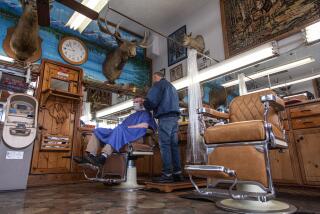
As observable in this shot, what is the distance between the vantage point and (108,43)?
581cm

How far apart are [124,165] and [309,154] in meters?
2.16

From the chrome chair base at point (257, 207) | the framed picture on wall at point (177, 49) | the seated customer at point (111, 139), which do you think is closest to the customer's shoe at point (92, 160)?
the seated customer at point (111, 139)

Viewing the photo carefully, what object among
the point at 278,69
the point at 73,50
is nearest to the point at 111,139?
the point at 278,69

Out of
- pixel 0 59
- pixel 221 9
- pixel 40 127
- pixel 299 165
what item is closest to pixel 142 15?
pixel 221 9

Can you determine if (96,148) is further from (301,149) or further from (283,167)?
(301,149)

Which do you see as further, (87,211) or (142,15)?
(142,15)

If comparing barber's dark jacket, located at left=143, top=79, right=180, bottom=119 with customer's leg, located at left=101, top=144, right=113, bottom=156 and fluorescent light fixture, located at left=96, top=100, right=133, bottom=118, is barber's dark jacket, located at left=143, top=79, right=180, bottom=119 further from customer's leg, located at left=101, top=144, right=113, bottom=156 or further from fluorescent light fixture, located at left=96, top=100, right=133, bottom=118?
fluorescent light fixture, located at left=96, top=100, right=133, bottom=118

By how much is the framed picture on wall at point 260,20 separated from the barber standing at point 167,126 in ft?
8.07

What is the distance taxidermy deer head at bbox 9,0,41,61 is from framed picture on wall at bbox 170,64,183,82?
3.31m

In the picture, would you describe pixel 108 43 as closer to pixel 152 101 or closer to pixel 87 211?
pixel 152 101

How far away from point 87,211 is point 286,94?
342cm

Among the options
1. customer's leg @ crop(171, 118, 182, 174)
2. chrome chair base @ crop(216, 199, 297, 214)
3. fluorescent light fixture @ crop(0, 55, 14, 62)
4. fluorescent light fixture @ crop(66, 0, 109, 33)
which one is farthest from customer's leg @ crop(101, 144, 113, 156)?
fluorescent light fixture @ crop(0, 55, 14, 62)

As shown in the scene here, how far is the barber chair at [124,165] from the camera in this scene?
8.25 feet

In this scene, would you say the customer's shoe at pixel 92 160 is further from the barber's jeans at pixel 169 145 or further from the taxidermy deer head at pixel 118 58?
the taxidermy deer head at pixel 118 58
